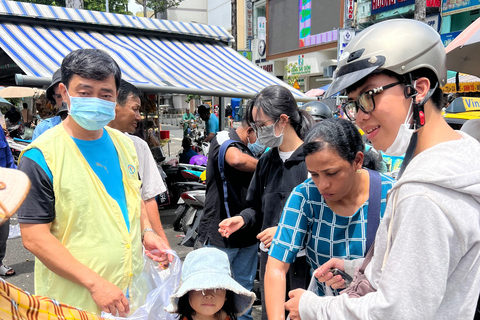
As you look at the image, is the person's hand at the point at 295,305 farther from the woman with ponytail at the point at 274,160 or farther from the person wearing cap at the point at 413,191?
the woman with ponytail at the point at 274,160

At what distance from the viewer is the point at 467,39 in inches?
82.5

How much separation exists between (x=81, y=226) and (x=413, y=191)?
4.55ft

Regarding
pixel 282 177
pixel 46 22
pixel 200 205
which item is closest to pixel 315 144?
pixel 282 177

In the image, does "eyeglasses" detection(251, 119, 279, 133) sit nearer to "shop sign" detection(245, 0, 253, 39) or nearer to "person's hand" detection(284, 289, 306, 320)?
"person's hand" detection(284, 289, 306, 320)

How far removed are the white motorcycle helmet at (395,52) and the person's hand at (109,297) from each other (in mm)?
1268

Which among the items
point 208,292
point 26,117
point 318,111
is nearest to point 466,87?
point 318,111

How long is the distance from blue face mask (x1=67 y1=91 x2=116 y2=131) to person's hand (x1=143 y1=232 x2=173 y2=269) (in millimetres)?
706

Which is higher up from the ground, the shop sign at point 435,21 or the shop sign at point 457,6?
the shop sign at point 457,6

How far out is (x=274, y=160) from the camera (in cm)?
251

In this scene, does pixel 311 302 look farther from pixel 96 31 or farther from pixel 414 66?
pixel 96 31

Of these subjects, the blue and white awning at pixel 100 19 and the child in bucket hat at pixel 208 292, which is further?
the blue and white awning at pixel 100 19

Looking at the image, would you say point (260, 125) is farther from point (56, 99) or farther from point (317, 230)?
point (56, 99)

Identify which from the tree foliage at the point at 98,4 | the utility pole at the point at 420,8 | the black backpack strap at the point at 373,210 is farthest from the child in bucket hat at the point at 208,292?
the tree foliage at the point at 98,4

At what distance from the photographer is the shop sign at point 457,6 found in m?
13.0
